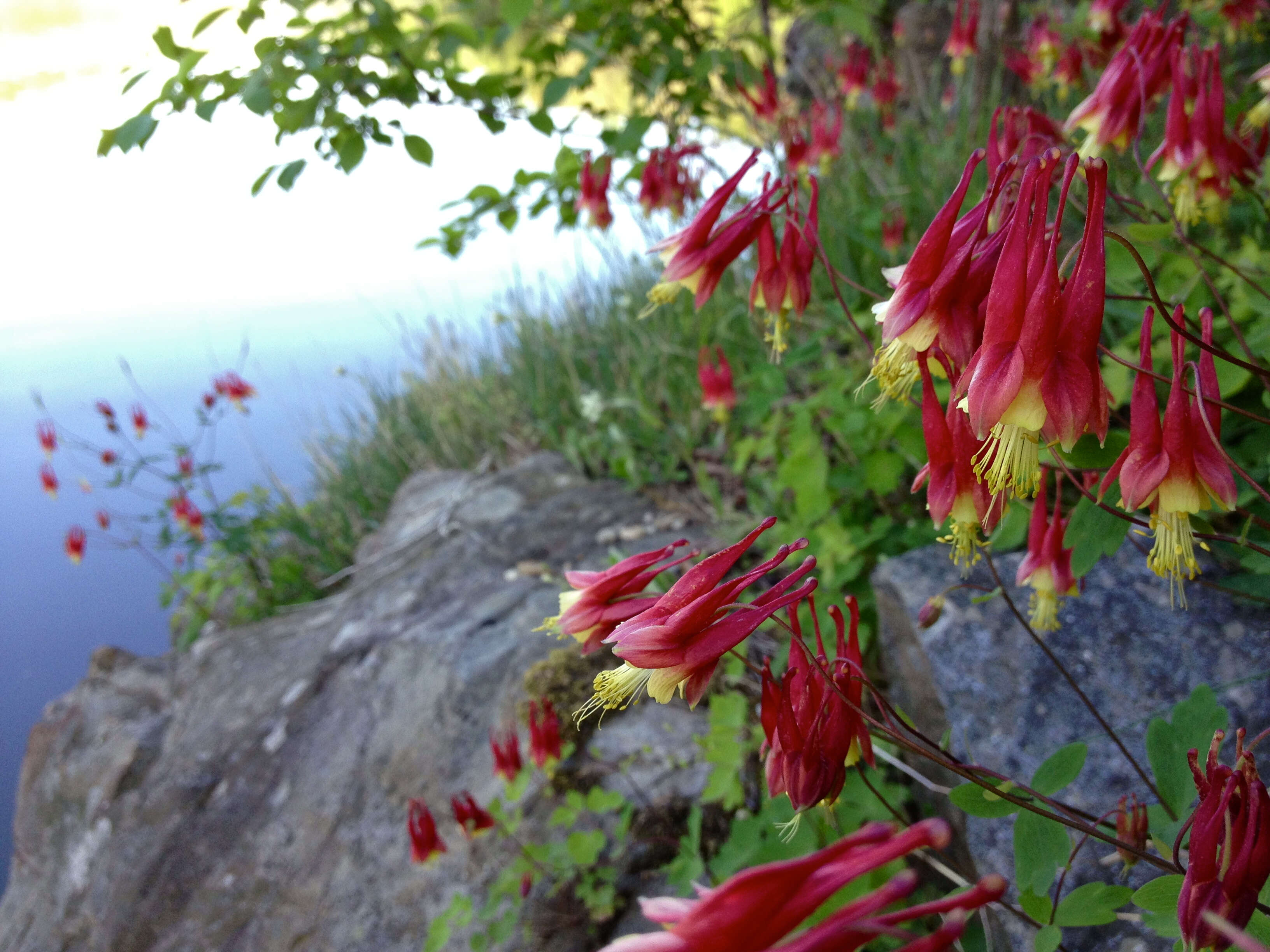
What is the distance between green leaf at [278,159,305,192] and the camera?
1.70 m

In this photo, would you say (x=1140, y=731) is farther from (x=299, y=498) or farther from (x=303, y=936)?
(x=299, y=498)

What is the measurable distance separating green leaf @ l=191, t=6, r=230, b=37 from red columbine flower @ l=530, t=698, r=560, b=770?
1.62 m

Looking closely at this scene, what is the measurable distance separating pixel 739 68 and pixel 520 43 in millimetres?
1354

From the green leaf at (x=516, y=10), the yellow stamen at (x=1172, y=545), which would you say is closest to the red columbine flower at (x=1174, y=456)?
the yellow stamen at (x=1172, y=545)

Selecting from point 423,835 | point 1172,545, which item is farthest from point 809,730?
point 423,835

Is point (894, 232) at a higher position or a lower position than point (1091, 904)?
higher

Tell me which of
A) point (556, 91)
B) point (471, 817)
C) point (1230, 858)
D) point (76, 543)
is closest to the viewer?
point (1230, 858)

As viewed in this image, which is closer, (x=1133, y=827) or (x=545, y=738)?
(x=1133, y=827)

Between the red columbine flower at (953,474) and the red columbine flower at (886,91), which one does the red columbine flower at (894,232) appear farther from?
the red columbine flower at (953,474)

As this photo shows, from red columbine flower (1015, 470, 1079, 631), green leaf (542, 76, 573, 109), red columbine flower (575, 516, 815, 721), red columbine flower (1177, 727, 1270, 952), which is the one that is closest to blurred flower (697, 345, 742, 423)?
green leaf (542, 76, 573, 109)

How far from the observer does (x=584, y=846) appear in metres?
1.66

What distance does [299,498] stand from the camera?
5777 millimetres

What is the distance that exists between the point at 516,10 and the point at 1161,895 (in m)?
2.10

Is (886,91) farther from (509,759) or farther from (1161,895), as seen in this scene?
(1161,895)
